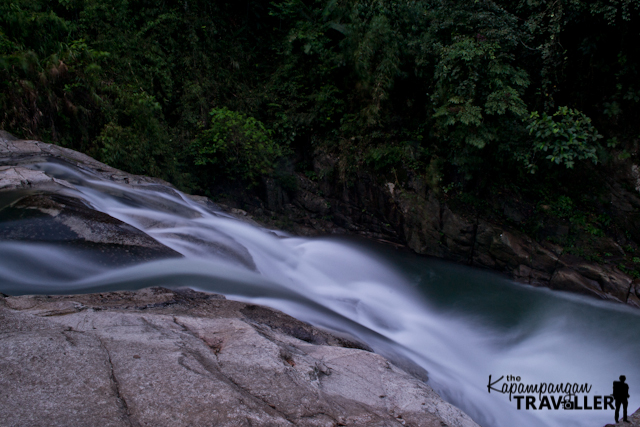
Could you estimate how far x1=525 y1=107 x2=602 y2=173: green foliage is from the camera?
270 inches

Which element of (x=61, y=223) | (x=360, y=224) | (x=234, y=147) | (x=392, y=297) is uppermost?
(x=234, y=147)

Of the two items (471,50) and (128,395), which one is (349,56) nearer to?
(471,50)

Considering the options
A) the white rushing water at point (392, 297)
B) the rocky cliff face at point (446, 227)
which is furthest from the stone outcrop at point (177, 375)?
the rocky cliff face at point (446, 227)

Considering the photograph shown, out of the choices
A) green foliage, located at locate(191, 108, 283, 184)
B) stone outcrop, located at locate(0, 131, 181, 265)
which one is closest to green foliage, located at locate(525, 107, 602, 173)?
green foliage, located at locate(191, 108, 283, 184)

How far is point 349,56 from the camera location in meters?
9.56

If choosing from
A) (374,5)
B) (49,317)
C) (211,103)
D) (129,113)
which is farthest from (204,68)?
(49,317)

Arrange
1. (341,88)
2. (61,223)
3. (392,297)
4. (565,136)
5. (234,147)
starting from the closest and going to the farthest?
(61,223) → (392,297) → (565,136) → (234,147) → (341,88)

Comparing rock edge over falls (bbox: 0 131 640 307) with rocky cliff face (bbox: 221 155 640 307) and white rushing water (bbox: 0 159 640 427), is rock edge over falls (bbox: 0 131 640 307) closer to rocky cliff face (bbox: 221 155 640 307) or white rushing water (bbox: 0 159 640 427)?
rocky cliff face (bbox: 221 155 640 307)

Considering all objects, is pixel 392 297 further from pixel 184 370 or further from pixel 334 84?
pixel 334 84

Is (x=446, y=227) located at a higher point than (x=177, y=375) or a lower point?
higher

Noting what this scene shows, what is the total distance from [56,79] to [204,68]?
436cm

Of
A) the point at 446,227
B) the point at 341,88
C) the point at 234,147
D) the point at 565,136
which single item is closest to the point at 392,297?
the point at 446,227

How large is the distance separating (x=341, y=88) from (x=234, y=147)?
3.43 m

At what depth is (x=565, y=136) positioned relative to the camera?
6973 mm
